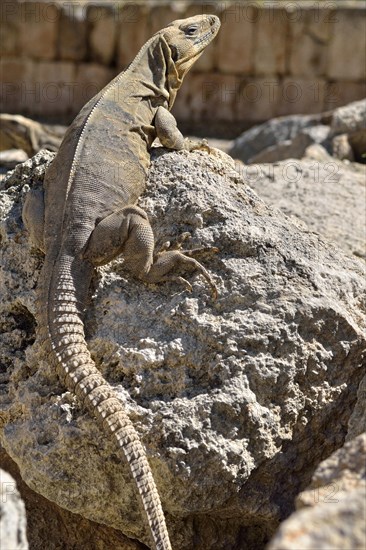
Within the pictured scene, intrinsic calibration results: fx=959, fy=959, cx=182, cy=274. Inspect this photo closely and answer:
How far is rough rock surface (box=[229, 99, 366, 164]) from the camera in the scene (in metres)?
10.0

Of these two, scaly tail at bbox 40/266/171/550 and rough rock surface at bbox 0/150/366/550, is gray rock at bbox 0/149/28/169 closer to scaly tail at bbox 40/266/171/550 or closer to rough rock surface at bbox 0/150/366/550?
rough rock surface at bbox 0/150/366/550

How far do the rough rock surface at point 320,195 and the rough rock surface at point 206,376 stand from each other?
2008 mm

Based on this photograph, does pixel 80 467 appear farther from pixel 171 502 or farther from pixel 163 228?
pixel 163 228

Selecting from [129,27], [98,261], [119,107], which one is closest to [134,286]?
[98,261]

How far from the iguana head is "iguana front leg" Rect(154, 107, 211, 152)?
710 millimetres

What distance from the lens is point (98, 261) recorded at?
4.60 metres

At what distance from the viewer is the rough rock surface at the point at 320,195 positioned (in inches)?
273

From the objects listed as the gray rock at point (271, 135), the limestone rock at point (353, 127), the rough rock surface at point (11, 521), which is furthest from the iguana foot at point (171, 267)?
the gray rock at point (271, 135)

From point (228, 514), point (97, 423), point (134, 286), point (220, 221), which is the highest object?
point (220, 221)

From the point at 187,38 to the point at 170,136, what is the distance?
1210mm

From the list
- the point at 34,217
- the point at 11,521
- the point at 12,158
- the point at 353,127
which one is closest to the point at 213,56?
the point at 353,127

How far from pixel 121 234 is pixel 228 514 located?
1.41 metres

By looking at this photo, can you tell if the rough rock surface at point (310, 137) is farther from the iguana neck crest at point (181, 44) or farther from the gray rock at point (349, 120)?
the iguana neck crest at point (181, 44)

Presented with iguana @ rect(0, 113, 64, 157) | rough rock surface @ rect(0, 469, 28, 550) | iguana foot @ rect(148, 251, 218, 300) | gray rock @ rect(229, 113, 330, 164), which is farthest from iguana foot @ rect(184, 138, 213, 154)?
gray rock @ rect(229, 113, 330, 164)
